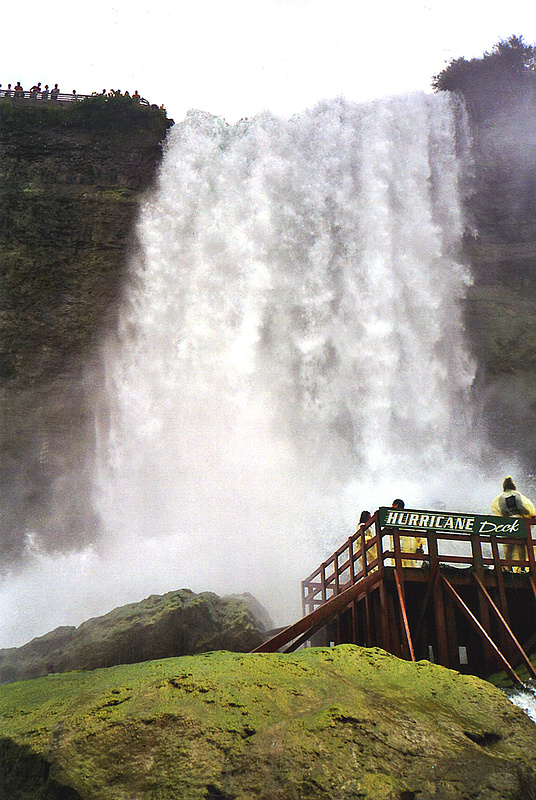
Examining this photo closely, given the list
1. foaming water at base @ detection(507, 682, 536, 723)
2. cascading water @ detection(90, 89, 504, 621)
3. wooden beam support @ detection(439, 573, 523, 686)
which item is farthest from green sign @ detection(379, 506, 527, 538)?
cascading water @ detection(90, 89, 504, 621)

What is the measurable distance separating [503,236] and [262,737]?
2881cm

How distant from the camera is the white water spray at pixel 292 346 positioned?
77.5 ft

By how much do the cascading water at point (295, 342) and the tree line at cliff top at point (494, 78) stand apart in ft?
13.1

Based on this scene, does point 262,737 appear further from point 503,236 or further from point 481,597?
point 503,236

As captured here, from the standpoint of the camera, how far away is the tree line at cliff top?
30.8 m

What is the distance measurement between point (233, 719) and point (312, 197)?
2488 cm

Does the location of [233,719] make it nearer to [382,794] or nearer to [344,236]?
[382,794]

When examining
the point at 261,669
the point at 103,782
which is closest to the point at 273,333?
the point at 261,669

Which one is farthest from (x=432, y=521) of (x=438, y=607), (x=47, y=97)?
(x=47, y=97)

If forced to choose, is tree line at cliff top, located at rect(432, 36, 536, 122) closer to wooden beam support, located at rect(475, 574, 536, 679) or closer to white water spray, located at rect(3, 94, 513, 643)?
white water spray, located at rect(3, 94, 513, 643)

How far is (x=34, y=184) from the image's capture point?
2803cm

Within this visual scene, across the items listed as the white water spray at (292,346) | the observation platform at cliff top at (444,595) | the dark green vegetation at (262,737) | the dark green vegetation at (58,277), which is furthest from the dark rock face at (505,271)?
the dark green vegetation at (262,737)

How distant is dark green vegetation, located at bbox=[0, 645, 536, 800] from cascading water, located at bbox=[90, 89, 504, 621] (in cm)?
1560

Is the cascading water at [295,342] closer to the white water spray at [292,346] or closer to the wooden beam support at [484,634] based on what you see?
the white water spray at [292,346]
